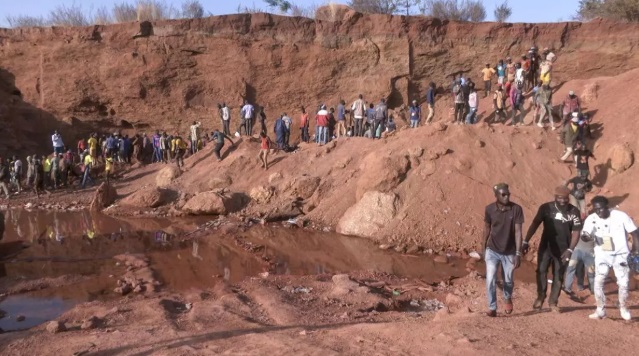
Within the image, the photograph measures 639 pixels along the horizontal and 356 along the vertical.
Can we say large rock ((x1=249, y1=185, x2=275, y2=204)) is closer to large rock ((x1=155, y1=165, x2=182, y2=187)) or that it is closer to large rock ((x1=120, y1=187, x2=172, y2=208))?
large rock ((x1=120, y1=187, x2=172, y2=208))

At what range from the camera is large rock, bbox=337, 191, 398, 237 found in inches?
498

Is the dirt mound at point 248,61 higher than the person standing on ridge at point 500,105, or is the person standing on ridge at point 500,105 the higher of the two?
the dirt mound at point 248,61

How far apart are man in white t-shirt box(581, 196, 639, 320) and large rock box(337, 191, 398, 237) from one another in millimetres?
6655

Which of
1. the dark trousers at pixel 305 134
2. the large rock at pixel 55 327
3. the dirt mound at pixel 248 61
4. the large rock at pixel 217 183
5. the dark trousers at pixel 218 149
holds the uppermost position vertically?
the dirt mound at pixel 248 61

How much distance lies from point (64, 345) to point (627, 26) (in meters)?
23.8

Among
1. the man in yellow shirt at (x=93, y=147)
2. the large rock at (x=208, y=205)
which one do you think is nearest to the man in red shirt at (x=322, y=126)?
the large rock at (x=208, y=205)

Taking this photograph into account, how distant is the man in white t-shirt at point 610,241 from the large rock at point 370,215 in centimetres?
666

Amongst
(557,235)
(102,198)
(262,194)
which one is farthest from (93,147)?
(557,235)

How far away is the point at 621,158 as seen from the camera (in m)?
13.4

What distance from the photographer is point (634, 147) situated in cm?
1377

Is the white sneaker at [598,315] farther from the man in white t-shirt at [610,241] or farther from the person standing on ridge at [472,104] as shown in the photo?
the person standing on ridge at [472,104]

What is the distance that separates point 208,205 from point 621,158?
385 inches

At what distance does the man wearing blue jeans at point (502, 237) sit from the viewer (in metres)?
6.00

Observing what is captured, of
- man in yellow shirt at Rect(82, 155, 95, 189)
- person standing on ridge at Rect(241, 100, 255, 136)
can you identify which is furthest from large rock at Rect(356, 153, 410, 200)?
man in yellow shirt at Rect(82, 155, 95, 189)
